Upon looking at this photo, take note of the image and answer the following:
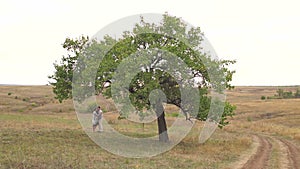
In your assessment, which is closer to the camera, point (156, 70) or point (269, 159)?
point (269, 159)

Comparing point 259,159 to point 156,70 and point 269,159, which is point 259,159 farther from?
point 156,70

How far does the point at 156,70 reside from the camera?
33594 millimetres

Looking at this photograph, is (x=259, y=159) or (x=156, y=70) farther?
(x=156, y=70)

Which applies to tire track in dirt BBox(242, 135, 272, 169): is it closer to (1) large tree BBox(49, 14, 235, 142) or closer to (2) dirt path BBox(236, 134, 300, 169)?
(2) dirt path BBox(236, 134, 300, 169)

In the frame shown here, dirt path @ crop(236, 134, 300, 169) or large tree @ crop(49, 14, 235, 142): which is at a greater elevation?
large tree @ crop(49, 14, 235, 142)

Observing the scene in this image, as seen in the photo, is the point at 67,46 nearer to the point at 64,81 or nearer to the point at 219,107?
the point at 64,81

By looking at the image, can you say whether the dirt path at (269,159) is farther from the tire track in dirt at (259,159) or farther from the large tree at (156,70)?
the large tree at (156,70)

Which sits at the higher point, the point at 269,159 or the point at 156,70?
the point at 156,70

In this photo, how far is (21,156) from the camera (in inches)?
915

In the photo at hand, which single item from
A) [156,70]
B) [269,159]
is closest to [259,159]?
[269,159]

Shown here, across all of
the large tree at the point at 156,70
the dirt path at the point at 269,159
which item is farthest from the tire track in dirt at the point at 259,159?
the large tree at the point at 156,70

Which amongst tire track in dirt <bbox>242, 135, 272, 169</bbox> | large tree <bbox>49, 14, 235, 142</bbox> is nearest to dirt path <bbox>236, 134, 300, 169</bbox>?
tire track in dirt <bbox>242, 135, 272, 169</bbox>

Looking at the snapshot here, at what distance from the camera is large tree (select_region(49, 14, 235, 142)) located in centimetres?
3216

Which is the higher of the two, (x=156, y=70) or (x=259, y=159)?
(x=156, y=70)
